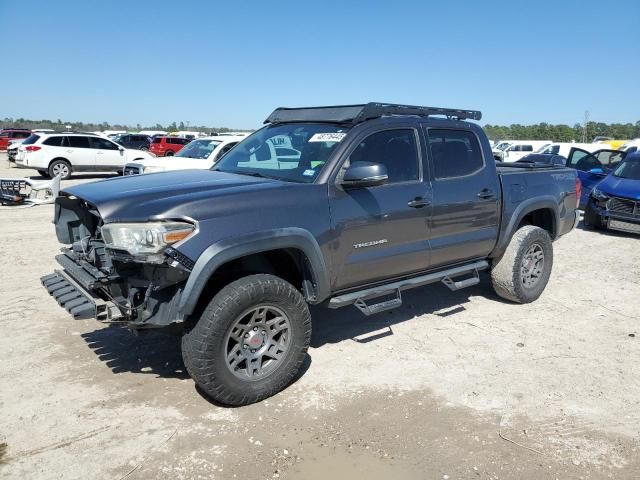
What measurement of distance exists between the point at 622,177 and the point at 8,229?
38.6 ft

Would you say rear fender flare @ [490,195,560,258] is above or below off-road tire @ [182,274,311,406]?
above

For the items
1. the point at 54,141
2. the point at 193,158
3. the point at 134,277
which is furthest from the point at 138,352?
the point at 54,141

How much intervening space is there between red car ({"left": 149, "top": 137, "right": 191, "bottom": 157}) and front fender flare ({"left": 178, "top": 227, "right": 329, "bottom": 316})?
30231 mm

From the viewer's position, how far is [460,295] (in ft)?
20.9

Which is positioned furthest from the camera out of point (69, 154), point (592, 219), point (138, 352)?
point (69, 154)

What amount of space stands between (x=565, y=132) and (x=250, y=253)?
60.6 metres

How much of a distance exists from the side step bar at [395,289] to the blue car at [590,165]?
7801 mm

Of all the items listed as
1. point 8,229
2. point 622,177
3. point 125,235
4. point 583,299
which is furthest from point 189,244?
point 622,177

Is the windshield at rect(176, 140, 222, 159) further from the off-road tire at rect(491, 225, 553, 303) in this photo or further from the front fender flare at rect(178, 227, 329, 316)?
the front fender flare at rect(178, 227, 329, 316)

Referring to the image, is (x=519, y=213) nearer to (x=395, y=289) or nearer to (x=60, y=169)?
(x=395, y=289)

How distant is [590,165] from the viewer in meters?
13.0

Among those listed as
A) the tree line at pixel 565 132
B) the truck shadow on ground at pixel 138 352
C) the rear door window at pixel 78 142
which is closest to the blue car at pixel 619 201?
the truck shadow on ground at pixel 138 352

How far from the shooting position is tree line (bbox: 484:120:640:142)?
56.2 metres

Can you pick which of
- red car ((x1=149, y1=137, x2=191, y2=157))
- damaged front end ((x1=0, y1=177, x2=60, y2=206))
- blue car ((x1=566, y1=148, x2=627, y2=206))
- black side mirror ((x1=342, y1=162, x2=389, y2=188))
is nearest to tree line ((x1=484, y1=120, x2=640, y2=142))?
red car ((x1=149, y1=137, x2=191, y2=157))
